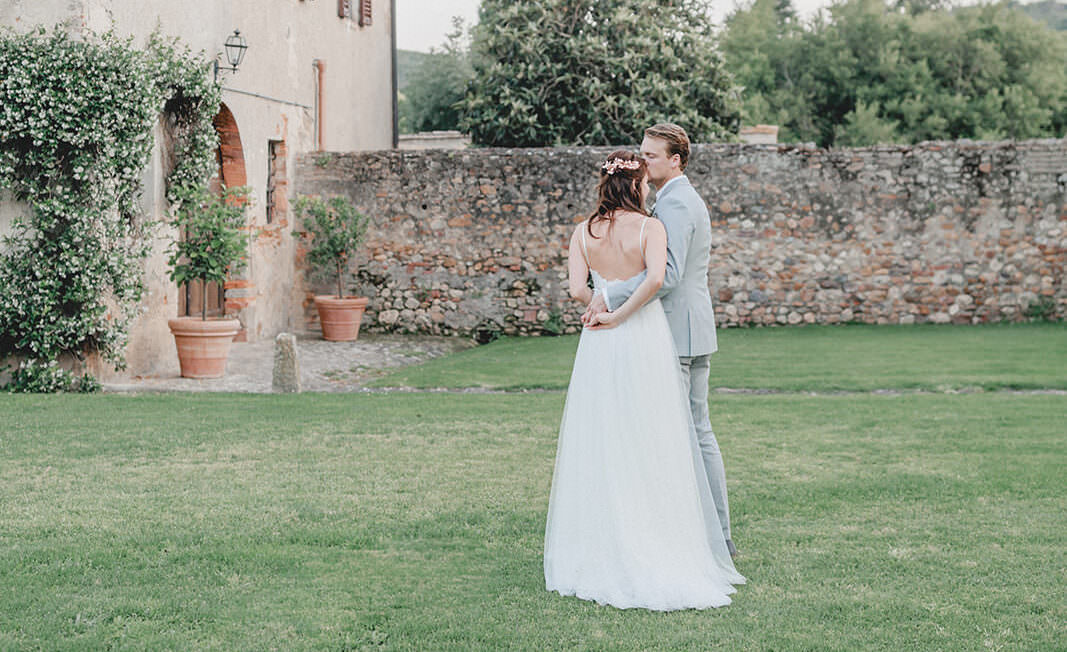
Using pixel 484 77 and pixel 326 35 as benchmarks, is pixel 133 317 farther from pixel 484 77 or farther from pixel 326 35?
pixel 484 77

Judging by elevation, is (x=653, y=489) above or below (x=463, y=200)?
below

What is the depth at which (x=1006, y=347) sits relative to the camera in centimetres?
1284

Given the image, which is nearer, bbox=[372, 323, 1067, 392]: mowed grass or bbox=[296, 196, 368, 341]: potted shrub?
bbox=[372, 323, 1067, 392]: mowed grass

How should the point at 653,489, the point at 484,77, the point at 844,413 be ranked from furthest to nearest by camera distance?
the point at 484,77 < the point at 844,413 < the point at 653,489

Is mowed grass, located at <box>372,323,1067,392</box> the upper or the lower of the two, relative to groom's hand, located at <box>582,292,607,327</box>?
lower

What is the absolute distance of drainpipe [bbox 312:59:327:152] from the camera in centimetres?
1642

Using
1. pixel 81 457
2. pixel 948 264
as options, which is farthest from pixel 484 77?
pixel 81 457

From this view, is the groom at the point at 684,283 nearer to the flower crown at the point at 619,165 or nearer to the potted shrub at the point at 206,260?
the flower crown at the point at 619,165

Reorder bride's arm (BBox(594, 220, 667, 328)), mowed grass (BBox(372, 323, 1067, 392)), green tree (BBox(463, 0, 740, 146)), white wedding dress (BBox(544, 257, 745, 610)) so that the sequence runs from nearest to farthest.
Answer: white wedding dress (BBox(544, 257, 745, 610))
bride's arm (BBox(594, 220, 667, 328))
mowed grass (BBox(372, 323, 1067, 392))
green tree (BBox(463, 0, 740, 146))

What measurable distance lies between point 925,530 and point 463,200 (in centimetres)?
1091

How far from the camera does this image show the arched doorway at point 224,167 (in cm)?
1342

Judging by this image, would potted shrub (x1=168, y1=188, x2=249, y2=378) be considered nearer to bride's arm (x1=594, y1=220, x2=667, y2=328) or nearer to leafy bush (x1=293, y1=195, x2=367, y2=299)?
leafy bush (x1=293, y1=195, x2=367, y2=299)

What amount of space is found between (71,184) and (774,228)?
903cm

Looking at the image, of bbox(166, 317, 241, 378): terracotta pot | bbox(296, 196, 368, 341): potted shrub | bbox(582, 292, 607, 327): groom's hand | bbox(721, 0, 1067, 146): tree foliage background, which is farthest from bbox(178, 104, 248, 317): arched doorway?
bbox(721, 0, 1067, 146): tree foliage background
